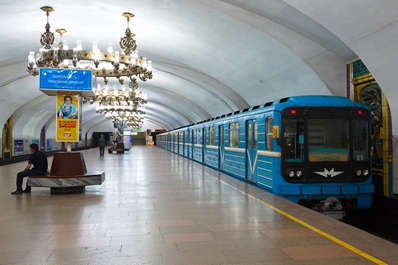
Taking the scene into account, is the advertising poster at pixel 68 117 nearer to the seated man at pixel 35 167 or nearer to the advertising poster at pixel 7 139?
the seated man at pixel 35 167

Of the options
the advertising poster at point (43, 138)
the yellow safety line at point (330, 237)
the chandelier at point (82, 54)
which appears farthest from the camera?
the advertising poster at point (43, 138)

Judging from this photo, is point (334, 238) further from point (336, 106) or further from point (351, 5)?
point (351, 5)

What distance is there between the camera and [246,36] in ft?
36.8

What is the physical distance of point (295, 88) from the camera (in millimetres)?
13422

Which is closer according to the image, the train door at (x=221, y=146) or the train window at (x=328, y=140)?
the train window at (x=328, y=140)

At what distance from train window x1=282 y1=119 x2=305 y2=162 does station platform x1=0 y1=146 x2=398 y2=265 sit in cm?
92

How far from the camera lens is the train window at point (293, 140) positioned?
296 inches

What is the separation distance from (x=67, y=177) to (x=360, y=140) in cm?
639

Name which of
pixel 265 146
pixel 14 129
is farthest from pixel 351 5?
pixel 14 129

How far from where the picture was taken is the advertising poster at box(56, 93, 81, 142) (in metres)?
9.21

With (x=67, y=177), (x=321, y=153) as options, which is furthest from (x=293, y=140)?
(x=67, y=177)

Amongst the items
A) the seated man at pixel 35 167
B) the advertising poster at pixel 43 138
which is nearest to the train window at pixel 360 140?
the seated man at pixel 35 167

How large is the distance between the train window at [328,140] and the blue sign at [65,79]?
17.6 ft

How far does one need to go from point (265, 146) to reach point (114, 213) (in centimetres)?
365
